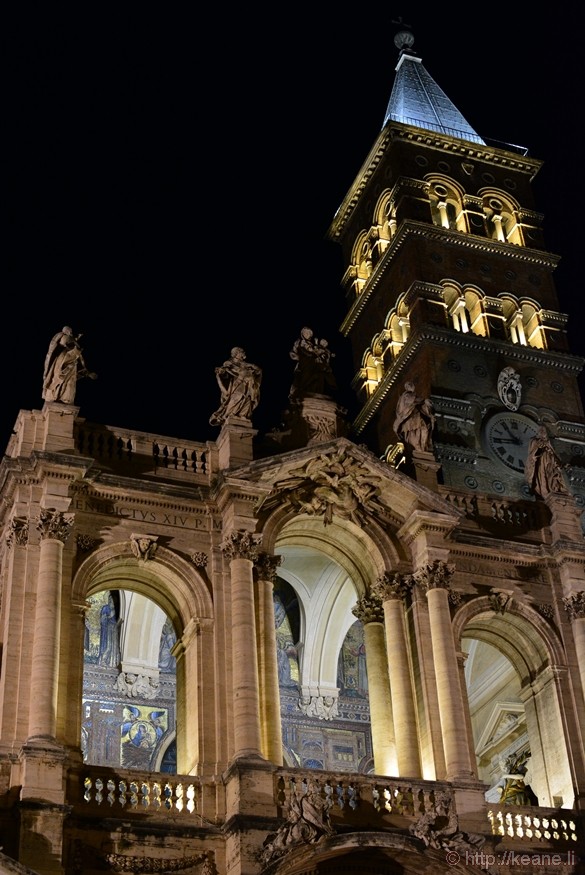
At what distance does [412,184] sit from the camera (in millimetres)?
45500

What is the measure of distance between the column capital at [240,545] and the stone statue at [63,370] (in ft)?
14.0

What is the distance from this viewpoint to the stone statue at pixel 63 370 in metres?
27.6

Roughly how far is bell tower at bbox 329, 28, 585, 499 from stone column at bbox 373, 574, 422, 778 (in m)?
8.67

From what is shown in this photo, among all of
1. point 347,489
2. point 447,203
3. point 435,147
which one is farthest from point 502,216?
point 347,489

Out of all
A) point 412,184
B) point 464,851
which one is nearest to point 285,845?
point 464,851

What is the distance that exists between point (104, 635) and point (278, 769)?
30.4 feet

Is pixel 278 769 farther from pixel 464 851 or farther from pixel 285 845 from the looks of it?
pixel 464 851

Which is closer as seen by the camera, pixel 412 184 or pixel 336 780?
pixel 336 780

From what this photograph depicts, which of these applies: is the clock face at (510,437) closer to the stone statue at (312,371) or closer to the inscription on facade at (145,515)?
the stone statue at (312,371)

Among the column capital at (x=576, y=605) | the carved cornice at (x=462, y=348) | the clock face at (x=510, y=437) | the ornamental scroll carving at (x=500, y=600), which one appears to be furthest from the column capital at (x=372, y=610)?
the carved cornice at (x=462, y=348)

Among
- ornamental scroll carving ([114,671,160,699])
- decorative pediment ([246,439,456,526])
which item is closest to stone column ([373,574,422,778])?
decorative pediment ([246,439,456,526])

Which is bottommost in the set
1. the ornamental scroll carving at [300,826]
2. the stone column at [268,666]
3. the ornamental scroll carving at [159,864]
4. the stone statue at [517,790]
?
the ornamental scroll carving at [159,864]

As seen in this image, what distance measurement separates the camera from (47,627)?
2445 centimetres

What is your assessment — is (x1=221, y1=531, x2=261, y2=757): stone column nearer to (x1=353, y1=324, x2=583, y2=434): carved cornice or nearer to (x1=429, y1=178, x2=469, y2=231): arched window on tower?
(x1=353, y1=324, x2=583, y2=434): carved cornice
